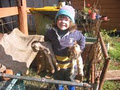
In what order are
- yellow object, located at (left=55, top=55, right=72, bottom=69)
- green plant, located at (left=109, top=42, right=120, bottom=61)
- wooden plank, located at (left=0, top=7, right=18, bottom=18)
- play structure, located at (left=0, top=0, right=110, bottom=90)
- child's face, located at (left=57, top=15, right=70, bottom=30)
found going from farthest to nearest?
green plant, located at (left=109, top=42, right=120, bottom=61) < wooden plank, located at (left=0, top=7, right=18, bottom=18) < yellow object, located at (left=55, top=55, right=72, bottom=69) < child's face, located at (left=57, top=15, right=70, bottom=30) < play structure, located at (left=0, top=0, right=110, bottom=90)

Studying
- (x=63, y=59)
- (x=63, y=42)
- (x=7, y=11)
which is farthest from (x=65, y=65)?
(x=7, y=11)

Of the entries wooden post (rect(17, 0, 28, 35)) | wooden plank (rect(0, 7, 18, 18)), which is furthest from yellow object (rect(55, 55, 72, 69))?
wooden post (rect(17, 0, 28, 35))

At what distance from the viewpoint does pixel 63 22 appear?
196cm

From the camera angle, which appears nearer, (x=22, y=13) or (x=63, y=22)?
(x=63, y=22)

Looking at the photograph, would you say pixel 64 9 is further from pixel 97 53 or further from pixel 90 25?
pixel 90 25

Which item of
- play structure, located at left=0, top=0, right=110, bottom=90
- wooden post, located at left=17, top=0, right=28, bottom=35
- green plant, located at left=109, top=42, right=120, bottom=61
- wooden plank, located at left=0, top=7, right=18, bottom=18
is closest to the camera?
play structure, located at left=0, top=0, right=110, bottom=90

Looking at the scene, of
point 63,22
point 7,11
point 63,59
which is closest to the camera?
point 63,22

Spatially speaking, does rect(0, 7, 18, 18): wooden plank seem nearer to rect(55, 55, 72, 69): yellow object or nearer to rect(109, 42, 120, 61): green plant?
rect(55, 55, 72, 69): yellow object

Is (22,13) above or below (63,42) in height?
above

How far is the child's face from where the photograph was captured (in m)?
1.95

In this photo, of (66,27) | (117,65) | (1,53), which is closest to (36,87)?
(1,53)

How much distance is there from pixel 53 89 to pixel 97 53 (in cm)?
90

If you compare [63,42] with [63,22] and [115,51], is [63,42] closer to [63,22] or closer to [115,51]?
[63,22]

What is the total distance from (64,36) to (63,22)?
6.7 inches
